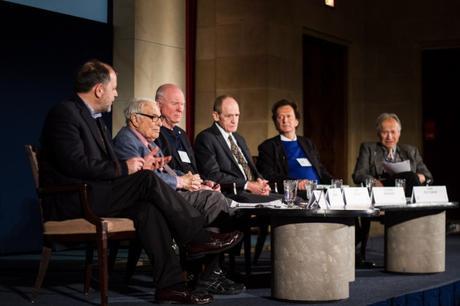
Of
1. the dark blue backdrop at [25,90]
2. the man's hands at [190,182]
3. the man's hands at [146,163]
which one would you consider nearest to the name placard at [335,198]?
the man's hands at [190,182]

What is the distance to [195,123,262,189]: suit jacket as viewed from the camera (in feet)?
18.1

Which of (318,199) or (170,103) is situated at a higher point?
(170,103)

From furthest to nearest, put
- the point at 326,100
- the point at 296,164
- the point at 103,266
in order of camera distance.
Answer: the point at 326,100 < the point at 296,164 < the point at 103,266

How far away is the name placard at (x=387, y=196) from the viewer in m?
5.28

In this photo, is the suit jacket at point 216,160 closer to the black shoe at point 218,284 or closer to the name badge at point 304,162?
the name badge at point 304,162

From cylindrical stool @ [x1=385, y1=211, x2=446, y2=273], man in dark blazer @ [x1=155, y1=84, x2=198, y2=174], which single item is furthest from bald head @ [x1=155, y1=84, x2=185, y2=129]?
cylindrical stool @ [x1=385, y1=211, x2=446, y2=273]

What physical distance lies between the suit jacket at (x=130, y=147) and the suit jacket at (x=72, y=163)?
38cm

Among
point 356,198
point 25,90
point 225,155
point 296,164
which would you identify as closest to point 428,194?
point 356,198

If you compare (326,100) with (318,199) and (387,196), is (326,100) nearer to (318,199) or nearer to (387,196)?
(387,196)

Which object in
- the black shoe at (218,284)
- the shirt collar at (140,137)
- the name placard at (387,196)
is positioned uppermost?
the shirt collar at (140,137)

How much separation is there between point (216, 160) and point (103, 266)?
1.78 m

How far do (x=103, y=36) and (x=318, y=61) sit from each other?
3.21m

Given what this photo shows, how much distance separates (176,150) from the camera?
207 inches

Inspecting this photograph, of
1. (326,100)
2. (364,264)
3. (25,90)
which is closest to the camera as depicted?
(364,264)
